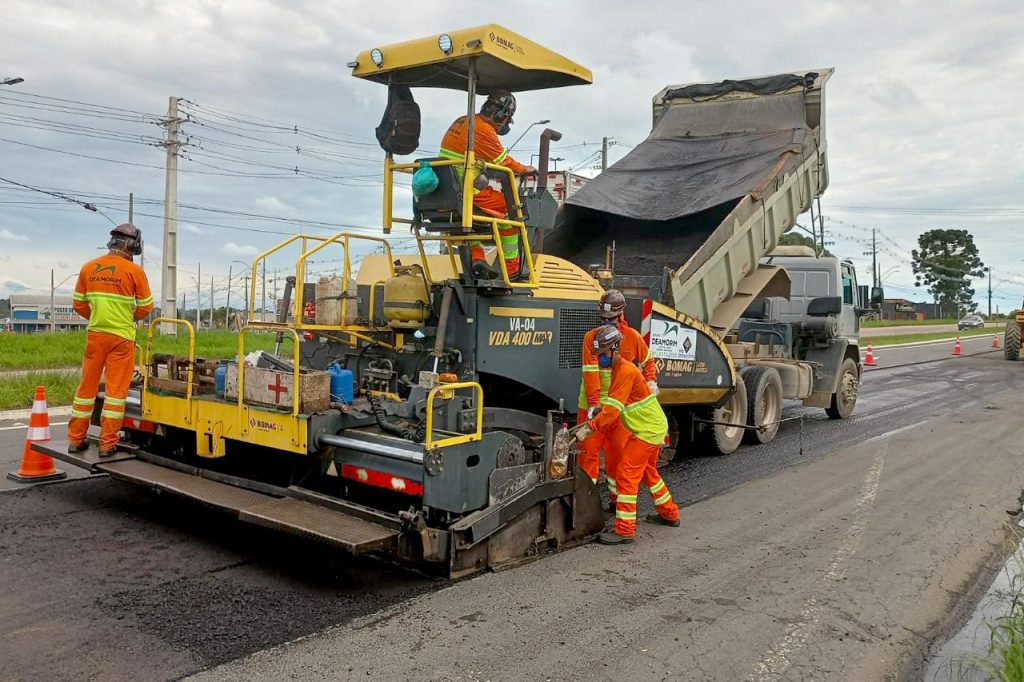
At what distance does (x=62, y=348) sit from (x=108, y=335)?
1372 centimetres

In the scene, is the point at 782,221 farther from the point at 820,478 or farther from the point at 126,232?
the point at 126,232

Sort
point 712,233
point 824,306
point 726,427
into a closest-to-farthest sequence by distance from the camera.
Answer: point 712,233 < point 726,427 < point 824,306

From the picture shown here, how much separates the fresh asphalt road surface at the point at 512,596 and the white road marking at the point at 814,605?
0.01 metres

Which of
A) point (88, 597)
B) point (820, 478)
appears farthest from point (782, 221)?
point (88, 597)

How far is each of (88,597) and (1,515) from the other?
1880 millimetres

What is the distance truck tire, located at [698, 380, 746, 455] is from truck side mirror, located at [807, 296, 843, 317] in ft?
10.2

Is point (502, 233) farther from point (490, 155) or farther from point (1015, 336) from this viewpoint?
point (1015, 336)

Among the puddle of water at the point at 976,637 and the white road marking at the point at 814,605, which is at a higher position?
the white road marking at the point at 814,605

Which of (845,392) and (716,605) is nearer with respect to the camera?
(716,605)

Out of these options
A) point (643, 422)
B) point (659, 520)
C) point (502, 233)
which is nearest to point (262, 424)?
point (502, 233)

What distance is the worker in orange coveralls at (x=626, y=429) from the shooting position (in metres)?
5.51

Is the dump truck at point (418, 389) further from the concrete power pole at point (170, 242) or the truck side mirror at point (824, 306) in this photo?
the concrete power pole at point (170, 242)

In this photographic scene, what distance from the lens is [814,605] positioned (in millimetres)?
4480

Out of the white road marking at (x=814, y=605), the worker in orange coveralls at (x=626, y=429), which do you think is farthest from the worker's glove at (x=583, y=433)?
the white road marking at (x=814, y=605)
